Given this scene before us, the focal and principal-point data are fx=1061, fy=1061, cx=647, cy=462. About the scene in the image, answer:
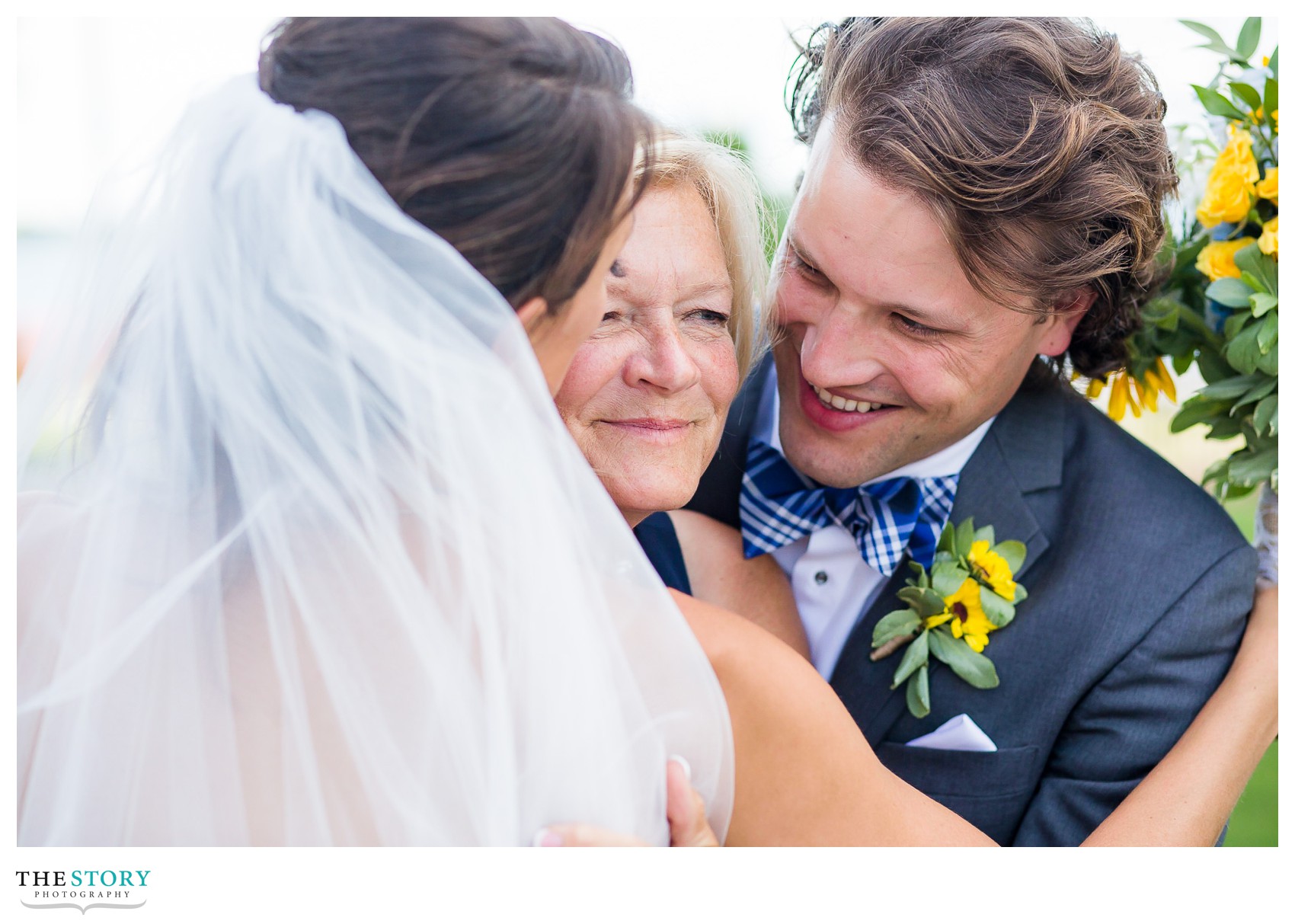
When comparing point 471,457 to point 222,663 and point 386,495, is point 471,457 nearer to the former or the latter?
point 386,495

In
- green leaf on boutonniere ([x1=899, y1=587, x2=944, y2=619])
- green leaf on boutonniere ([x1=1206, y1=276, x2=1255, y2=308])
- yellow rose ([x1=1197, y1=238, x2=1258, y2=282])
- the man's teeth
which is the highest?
yellow rose ([x1=1197, y1=238, x2=1258, y2=282])

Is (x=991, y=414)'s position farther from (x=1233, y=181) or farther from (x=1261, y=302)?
(x=1233, y=181)

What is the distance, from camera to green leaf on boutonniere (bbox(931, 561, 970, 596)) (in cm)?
207

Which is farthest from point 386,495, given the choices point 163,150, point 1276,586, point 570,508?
point 1276,586

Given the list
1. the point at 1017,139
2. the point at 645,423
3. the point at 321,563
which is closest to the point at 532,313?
the point at 321,563

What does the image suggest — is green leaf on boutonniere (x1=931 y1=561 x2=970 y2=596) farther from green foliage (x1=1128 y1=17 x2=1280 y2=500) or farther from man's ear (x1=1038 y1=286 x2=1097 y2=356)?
green foliage (x1=1128 y1=17 x2=1280 y2=500)

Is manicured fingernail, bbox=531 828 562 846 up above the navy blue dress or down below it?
above

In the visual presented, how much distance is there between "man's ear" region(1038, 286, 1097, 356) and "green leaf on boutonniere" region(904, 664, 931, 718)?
749 millimetres

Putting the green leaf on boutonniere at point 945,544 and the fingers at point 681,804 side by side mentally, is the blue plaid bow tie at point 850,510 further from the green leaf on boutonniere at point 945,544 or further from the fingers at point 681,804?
the fingers at point 681,804

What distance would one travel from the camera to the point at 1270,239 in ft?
6.67

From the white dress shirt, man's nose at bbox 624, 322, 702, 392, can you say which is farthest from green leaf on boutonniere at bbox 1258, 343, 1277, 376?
man's nose at bbox 624, 322, 702, 392

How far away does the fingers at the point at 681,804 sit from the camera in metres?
1.33

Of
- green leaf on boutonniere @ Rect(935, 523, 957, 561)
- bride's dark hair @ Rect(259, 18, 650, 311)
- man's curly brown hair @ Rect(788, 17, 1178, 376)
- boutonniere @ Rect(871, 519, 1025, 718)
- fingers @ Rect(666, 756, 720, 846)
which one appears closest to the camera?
bride's dark hair @ Rect(259, 18, 650, 311)

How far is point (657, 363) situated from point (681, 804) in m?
0.72
